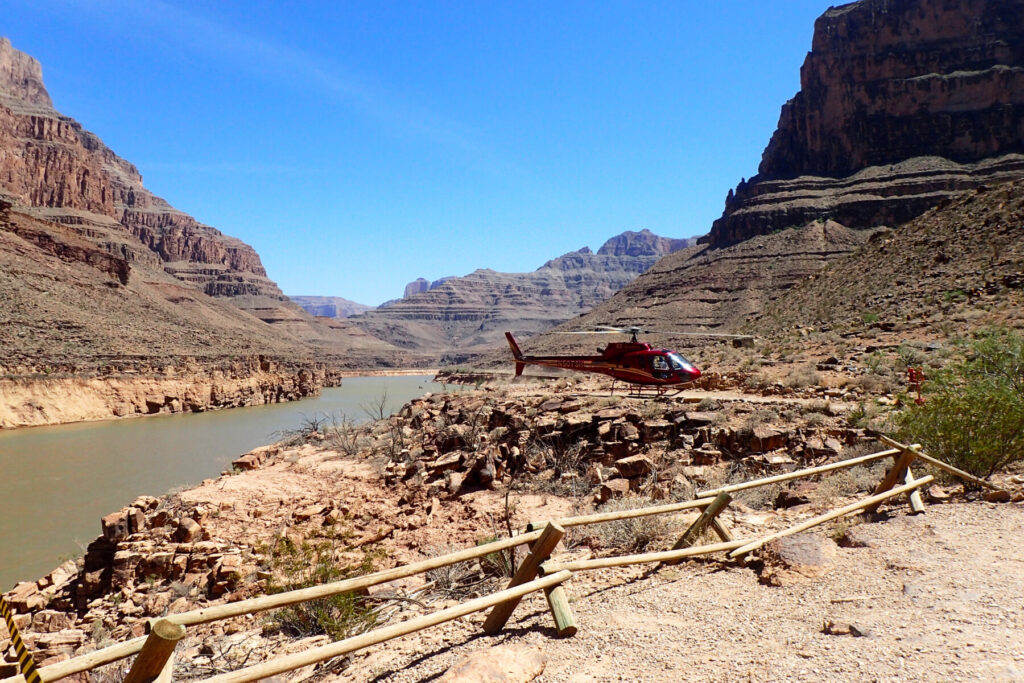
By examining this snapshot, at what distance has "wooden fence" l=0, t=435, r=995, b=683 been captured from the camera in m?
2.73

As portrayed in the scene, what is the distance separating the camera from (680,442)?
10211mm

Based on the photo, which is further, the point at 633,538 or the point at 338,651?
the point at 633,538

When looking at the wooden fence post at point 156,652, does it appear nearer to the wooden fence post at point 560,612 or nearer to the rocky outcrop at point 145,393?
the wooden fence post at point 560,612

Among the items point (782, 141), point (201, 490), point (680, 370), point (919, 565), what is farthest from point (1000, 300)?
point (782, 141)

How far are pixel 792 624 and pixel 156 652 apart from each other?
3.64m

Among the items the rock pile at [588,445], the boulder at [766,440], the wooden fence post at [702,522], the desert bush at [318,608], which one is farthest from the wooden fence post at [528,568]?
the boulder at [766,440]

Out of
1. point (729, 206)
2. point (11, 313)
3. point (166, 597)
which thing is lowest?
point (166, 597)

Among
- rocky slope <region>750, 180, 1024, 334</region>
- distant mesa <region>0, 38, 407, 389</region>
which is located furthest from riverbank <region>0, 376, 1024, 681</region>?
distant mesa <region>0, 38, 407, 389</region>

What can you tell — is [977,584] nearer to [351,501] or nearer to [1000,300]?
[351,501]

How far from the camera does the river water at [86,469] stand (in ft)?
36.9

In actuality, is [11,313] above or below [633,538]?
above

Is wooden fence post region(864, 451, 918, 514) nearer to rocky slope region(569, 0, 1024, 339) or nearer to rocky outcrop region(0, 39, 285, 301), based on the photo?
rocky slope region(569, 0, 1024, 339)

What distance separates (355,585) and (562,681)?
131cm

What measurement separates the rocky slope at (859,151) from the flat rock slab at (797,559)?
142 ft
